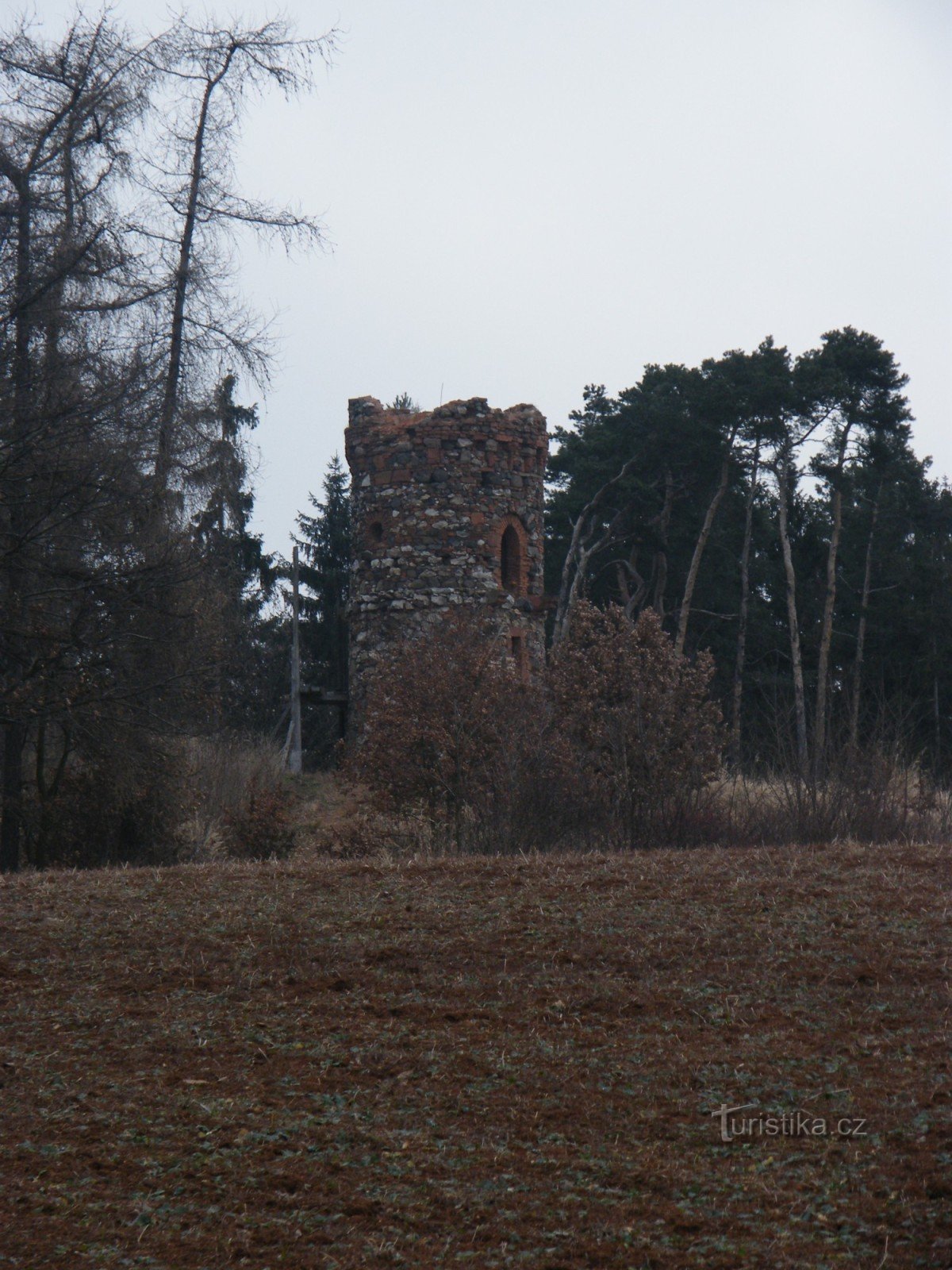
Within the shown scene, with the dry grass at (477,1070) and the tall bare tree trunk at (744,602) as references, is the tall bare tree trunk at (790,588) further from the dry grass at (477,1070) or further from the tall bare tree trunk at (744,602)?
the dry grass at (477,1070)

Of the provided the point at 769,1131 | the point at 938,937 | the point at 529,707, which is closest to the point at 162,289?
the point at 529,707

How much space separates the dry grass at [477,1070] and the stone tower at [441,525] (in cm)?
1473

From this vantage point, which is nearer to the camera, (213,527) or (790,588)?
(213,527)

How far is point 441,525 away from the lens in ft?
76.5

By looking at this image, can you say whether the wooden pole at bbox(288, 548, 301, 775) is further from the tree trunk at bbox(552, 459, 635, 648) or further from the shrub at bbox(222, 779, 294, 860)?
the shrub at bbox(222, 779, 294, 860)

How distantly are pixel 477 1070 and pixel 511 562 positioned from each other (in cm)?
1929

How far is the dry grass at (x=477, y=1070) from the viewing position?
396 centimetres

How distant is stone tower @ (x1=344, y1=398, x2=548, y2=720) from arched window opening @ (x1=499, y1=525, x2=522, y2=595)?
20 millimetres

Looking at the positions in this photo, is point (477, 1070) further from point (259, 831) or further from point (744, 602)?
point (744, 602)

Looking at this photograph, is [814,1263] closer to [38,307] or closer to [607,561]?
[38,307]

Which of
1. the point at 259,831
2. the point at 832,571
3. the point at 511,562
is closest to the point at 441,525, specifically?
the point at 511,562

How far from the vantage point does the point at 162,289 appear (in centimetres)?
1831

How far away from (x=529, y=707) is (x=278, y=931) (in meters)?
7.01

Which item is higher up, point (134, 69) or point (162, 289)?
point (134, 69)
